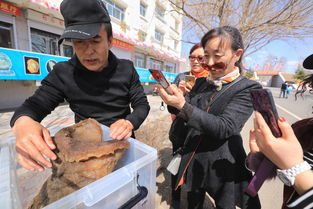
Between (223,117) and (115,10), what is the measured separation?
13157 millimetres

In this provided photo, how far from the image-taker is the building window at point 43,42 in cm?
671

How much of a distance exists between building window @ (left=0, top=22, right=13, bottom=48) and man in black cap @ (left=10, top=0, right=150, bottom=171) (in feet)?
22.1

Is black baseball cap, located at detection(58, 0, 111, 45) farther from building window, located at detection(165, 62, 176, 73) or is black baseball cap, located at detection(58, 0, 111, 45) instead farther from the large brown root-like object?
building window, located at detection(165, 62, 176, 73)

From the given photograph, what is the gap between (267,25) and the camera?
19.7 feet

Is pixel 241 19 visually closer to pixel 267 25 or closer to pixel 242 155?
pixel 267 25

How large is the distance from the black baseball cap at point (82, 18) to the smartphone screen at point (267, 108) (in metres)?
0.99

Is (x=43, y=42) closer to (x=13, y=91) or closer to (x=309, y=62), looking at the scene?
(x=13, y=91)

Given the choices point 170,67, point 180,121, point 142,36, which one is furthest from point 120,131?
point 170,67

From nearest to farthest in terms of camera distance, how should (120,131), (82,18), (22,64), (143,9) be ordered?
(120,131), (82,18), (22,64), (143,9)

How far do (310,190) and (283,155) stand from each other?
15 cm

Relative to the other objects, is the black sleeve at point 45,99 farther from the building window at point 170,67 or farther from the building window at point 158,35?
the building window at point 170,67

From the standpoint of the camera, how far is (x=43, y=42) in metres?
7.05

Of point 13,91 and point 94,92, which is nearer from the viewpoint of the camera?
point 94,92

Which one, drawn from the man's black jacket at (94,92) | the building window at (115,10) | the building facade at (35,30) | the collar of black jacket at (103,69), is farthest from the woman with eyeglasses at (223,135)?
the building window at (115,10)
